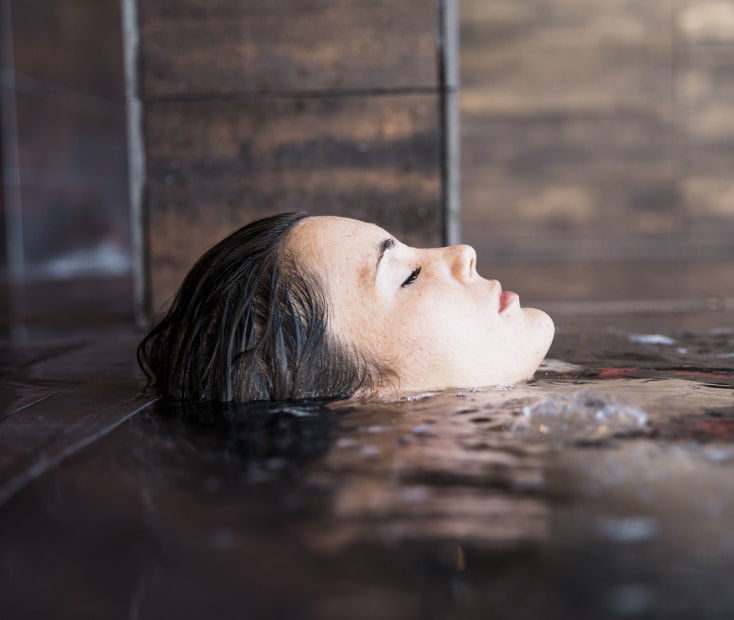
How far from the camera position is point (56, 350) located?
260 cm

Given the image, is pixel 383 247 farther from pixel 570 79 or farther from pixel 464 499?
pixel 570 79

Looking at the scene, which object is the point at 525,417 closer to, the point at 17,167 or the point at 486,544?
the point at 486,544

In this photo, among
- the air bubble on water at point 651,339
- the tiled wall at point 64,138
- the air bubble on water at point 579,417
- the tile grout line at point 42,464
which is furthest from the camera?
the tiled wall at point 64,138

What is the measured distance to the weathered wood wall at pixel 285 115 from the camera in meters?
3.29

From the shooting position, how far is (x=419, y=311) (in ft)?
4.95

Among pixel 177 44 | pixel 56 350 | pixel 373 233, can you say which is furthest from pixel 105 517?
pixel 177 44

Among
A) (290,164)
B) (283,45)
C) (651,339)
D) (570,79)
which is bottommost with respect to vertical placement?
(651,339)

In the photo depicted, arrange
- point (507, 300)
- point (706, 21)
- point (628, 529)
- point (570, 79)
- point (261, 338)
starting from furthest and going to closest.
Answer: point (570, 79) < point (706, 21) < point (507, 300) < point (261, 338) < point (628, 529)

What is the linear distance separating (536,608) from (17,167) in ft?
26.7

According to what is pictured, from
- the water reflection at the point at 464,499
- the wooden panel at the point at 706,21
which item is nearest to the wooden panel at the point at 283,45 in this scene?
the water reflection at the point at 464,499

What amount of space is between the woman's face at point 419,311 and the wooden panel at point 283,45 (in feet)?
6.12

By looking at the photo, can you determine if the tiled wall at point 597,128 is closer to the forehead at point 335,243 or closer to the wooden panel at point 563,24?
the wooden panel at point 563,24

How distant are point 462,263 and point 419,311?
0.48 feet

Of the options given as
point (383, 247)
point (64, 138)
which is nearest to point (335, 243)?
point (383, 247)
